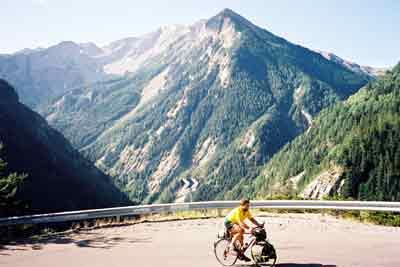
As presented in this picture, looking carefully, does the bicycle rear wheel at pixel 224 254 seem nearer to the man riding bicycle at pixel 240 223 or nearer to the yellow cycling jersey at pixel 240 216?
the man riding bicycle at pixel 240 223

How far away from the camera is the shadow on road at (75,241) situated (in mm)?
18438

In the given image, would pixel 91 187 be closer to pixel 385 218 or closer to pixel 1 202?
pixel 1 202

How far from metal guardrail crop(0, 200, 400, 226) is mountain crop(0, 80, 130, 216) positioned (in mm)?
57431

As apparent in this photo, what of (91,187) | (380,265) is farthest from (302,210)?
(91,187)

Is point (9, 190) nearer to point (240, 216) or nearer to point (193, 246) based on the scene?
point (193, 246)

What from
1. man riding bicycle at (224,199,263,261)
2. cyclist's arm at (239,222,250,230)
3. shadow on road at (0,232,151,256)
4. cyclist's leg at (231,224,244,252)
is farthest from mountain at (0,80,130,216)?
cyclist's arm at (239,222,250,230)

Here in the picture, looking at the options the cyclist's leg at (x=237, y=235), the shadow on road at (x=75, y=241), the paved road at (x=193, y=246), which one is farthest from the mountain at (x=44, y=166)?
the cyclist's leg at (x=237, y=235)

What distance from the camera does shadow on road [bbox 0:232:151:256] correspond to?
18.4 meters

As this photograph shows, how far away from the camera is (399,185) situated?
14662 cm

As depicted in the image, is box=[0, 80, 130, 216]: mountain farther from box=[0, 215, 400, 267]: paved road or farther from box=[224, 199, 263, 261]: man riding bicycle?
box=[224, 199, 263, 261]: man riding bicycle

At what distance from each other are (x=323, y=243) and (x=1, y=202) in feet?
54.8

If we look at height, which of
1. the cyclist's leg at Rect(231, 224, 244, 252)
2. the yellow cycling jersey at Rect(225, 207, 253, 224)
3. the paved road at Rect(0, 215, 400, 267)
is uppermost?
the yellow cycling jersey at Rect(225, 207, 253, 224)

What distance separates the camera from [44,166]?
10044 centimetres

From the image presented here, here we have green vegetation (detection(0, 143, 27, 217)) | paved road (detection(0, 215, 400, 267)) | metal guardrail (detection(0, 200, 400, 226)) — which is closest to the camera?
paved road (detection(0, 215, 400, 267))
